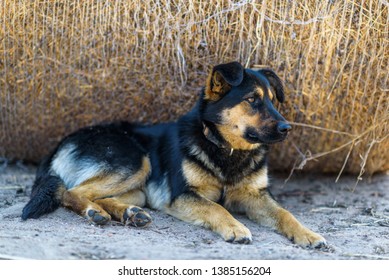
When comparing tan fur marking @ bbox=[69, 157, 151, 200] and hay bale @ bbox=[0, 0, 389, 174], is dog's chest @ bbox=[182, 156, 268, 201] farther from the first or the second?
hay bale @ bbox=[0, 0, 389, 174]

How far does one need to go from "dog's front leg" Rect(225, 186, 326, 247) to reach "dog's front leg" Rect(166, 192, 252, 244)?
373mm

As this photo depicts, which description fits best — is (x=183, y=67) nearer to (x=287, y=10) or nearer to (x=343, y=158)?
(x=287, y=10)

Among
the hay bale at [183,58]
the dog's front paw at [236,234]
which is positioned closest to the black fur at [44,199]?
the hay bale at [183,58]

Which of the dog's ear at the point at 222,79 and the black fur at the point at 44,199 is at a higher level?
the dog's ear at the point at 222,79

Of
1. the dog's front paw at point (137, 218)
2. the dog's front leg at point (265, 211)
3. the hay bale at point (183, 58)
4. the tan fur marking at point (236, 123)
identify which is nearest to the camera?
the dog's front leg at point (265, 211)

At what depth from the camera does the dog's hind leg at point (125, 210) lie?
191 inches

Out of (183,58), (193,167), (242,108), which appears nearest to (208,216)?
(193,167)

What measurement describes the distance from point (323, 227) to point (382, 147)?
1.41m

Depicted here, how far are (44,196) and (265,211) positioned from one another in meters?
1.86

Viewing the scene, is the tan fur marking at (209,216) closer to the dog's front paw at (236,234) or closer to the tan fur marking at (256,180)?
the dog's front paw at (236,234)

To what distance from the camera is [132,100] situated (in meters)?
6.02

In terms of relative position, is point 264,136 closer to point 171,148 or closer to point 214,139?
point 214,139

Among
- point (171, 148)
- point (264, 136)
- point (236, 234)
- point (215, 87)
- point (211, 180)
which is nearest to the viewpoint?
point (236, 234)

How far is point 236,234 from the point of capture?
456cm
